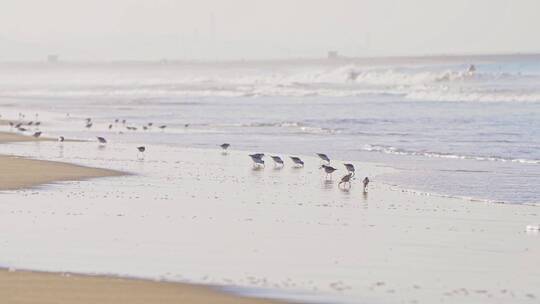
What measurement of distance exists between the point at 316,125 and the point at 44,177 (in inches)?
767

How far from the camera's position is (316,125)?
1555 inches

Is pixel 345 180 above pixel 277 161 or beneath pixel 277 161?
beneath

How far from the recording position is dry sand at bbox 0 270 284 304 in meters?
10.1

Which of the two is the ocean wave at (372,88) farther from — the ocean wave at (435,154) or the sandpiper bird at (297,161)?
the sandpiper bird at (297,161)

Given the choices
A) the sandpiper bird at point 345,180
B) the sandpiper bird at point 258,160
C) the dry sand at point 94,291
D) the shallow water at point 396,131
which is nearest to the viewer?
the dry sand at point 94,291

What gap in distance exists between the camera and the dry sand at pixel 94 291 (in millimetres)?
10141

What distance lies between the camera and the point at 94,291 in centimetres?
1047

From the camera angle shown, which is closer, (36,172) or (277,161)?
(36,172)

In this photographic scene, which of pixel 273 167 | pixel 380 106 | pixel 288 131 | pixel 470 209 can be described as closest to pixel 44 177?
pixel 273 167

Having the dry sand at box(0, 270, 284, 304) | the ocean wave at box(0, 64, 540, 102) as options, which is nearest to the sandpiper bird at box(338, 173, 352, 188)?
the dry sand at box(0, 270, 284, 304)

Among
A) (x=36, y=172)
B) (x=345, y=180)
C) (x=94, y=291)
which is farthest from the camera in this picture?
(x=36, y=172)

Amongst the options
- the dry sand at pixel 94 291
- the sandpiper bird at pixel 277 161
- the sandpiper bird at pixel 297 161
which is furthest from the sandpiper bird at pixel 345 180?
the dry sand at pixel 94 291

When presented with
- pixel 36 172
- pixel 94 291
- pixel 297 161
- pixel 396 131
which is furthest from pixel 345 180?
pixel 396 131

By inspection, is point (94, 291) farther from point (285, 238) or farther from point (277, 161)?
point (277, 161)
